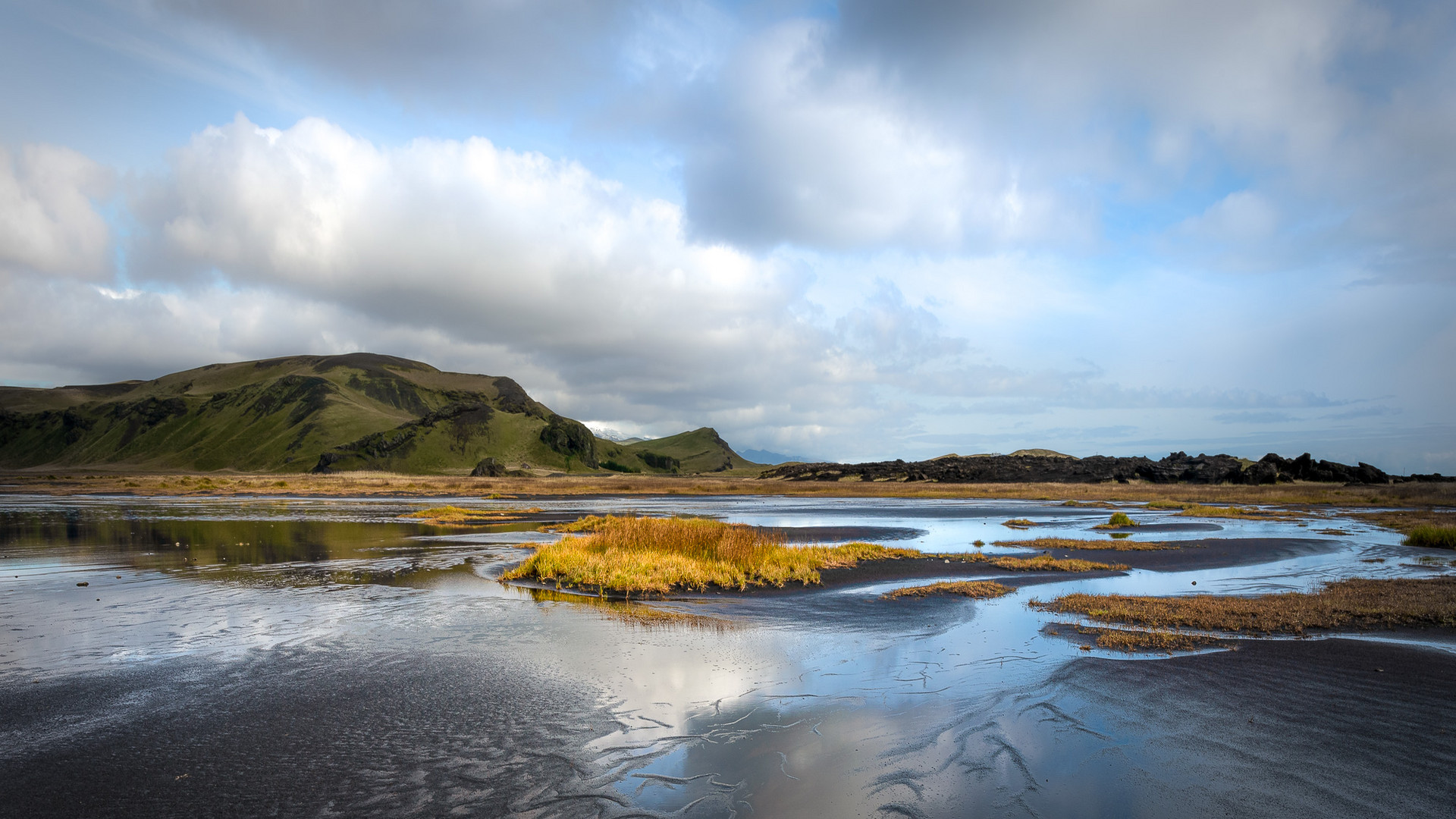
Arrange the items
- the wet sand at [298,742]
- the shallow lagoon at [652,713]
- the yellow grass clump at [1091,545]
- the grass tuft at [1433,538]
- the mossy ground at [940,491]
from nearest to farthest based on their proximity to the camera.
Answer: the wet sand at [298,742]
the shallow lagoon at [652,713]
the grass tuft at [1433,538]
the yellow grass clump at [1091,545]
the mossy ground at [940,491]

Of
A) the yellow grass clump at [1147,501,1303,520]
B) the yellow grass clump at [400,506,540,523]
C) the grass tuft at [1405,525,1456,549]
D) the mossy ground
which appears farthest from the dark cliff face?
the yellow grass clump at [400,506,540,523]

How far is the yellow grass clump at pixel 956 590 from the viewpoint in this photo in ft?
57.7

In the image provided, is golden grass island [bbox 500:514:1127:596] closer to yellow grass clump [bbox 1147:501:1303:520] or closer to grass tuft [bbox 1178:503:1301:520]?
grass tuft [bbox 1178:503:1301:520]

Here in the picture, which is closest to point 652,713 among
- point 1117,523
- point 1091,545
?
→ point 1091,545

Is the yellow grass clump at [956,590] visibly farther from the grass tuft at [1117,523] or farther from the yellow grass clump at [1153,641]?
the grass tuft at [1117,523]

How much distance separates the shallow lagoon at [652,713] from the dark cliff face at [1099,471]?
354ft

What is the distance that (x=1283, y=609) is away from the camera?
1404 centimetres

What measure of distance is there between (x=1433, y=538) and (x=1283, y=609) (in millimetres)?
23162

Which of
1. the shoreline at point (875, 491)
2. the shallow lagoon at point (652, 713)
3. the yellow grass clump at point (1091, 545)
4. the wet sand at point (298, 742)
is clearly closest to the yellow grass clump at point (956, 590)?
the shallow lagoon at point (652, 713)

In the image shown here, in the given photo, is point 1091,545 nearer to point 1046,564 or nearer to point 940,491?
point 1046,564

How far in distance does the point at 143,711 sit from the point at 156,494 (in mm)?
91734

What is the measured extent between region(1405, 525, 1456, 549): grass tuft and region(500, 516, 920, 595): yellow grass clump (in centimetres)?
2211

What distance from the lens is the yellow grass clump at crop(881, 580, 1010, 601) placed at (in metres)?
17.6

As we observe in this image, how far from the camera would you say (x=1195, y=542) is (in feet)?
102
